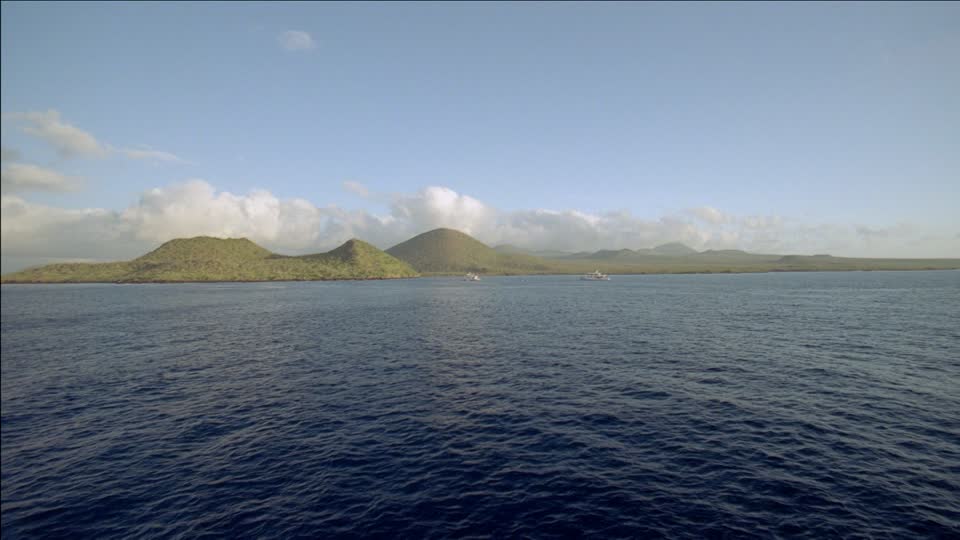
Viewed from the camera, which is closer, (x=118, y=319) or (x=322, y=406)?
(x=322, y=406)

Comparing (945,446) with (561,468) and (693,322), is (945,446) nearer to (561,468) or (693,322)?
(561,468)

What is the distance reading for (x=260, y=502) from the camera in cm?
2448

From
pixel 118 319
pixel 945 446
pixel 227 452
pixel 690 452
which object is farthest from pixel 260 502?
pixel 118 319

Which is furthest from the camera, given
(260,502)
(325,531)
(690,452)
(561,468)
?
(690,452)

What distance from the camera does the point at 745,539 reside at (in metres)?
20.3

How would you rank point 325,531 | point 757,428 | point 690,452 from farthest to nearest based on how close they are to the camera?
point 757,428 → point 690,452 → point 325,531

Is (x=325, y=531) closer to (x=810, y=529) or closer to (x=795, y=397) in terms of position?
(x=810, y=529)

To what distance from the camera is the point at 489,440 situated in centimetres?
3316

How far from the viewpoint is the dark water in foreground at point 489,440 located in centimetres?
2272

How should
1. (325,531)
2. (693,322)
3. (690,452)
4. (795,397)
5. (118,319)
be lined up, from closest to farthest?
(325,531)
(690,452)
(795,397)
(693,322)
(118,319)

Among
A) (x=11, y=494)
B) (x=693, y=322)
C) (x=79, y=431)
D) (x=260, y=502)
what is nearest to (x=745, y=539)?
(x=260, y=502)

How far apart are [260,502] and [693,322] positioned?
97506mm

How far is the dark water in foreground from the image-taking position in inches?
894

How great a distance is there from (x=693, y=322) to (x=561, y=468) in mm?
82462
